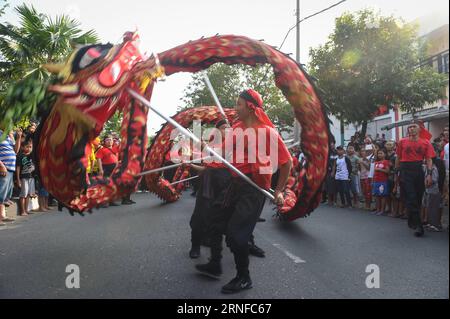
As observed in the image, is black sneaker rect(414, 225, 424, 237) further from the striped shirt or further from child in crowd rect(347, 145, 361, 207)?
the striped shirt

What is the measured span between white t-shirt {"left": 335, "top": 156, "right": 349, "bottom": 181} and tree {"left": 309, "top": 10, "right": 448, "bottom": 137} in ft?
24.1

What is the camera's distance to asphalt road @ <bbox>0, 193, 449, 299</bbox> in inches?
141

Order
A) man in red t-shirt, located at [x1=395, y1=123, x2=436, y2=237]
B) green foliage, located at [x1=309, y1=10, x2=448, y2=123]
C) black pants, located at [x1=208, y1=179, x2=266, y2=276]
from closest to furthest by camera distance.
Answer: black pants, located at [x1=208, y1=179, x2=266, y2=276] < man in red t-shirt, located at [x1=395, y1=123, x2=436, y2=237] < green foliage, located at [x1=309, y1=10, x2=448, y2=123]

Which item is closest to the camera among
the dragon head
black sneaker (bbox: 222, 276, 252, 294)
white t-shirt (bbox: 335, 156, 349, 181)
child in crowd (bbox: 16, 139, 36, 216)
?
black sneaker (bbox: 222, 276, 252, 294)

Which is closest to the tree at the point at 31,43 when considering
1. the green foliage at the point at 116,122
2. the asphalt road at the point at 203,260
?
the green foliage at the point at 116,122

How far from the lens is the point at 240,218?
3.65 metres

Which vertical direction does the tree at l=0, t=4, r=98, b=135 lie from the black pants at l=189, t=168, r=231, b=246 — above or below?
above

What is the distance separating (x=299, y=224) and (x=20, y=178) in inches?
226

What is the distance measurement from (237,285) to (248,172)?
1038 mm

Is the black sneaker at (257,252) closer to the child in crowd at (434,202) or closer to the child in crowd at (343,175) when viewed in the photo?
the child in crowd at (434,202)

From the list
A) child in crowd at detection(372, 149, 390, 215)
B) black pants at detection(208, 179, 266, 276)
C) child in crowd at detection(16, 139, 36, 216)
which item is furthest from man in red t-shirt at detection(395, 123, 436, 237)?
child in crowd at detection(16, 139, 36, 216)

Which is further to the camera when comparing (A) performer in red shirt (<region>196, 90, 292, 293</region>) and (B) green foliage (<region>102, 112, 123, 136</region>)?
(B) green foliage (<region>102, 112, 123, 136</region>)

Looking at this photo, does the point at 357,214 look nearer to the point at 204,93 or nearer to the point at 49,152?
the point at 49,152

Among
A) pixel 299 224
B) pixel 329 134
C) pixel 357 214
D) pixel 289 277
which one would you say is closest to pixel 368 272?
pixel 289 277
